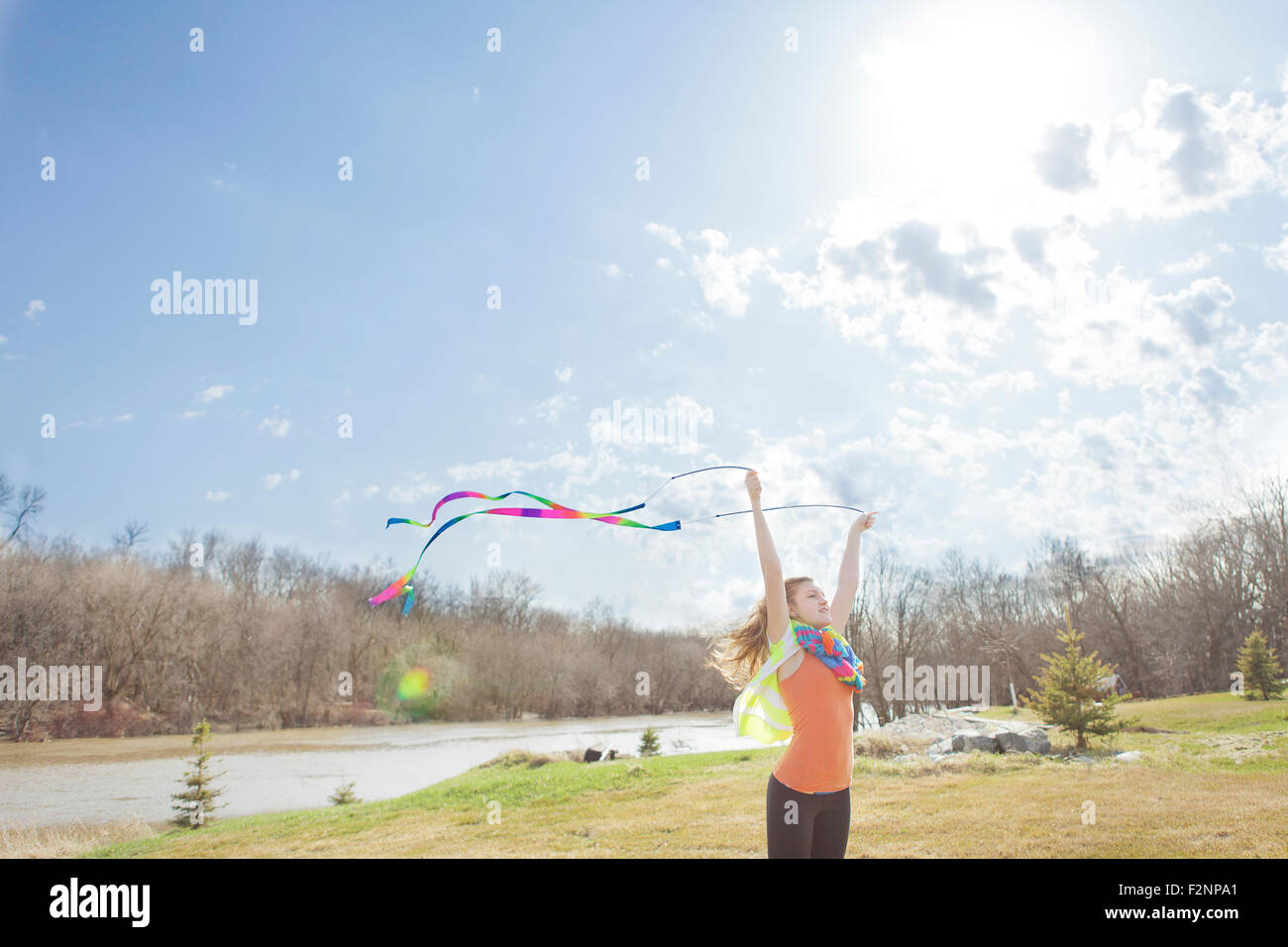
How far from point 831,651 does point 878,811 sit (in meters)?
9.54

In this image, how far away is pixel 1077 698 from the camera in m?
16.5

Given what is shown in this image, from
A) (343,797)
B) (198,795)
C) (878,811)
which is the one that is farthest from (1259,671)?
(198,795)

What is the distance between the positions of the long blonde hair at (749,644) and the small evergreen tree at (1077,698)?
50.7 feet

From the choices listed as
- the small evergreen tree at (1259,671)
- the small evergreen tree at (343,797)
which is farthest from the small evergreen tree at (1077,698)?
the small evergreen tree at (343,797)

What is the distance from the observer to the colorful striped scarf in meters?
3.23

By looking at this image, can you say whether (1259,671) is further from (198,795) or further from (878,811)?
(198,795)

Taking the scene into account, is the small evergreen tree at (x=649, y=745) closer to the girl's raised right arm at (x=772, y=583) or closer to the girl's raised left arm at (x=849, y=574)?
the girl's raised left arm at (x=849, y=574)

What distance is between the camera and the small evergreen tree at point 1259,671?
76.5 ft

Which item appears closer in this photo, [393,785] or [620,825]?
[620,825]
